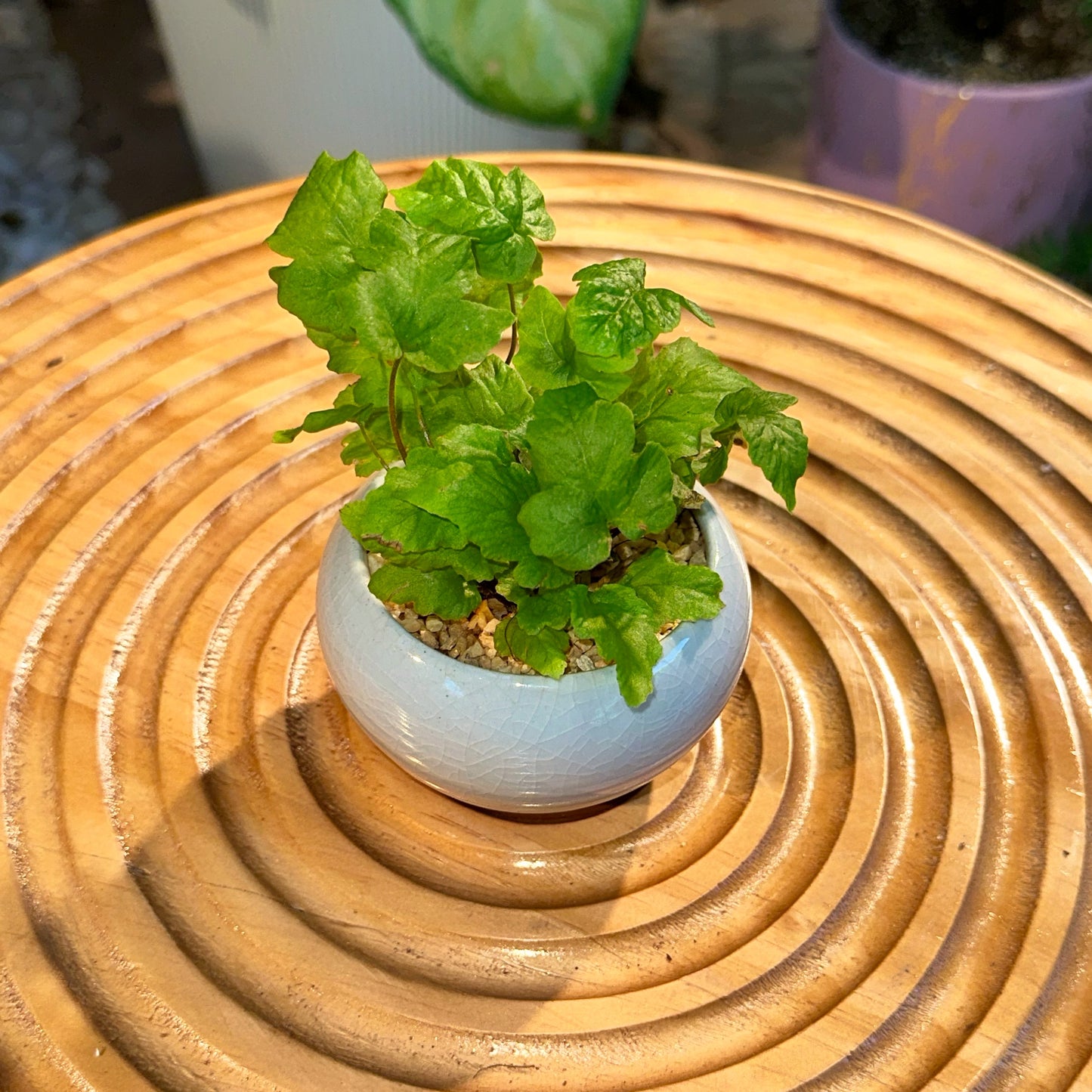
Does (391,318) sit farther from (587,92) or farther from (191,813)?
(587,92)

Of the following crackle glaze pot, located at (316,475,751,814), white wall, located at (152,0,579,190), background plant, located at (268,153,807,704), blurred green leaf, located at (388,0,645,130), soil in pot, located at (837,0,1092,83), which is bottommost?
crackle glaze pot, located at (316,475,751,814)

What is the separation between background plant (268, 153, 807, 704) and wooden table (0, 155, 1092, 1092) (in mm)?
196

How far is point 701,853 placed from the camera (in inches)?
28.9

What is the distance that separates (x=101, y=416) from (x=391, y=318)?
428mm

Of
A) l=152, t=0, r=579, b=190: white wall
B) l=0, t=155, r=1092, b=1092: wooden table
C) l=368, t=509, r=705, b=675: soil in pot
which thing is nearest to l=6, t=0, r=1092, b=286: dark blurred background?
l=152, t=0, r=579, b=190: white wall

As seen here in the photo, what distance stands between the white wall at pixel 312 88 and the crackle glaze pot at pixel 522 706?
989mm

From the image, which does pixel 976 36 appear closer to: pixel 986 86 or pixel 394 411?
pixel 986 86

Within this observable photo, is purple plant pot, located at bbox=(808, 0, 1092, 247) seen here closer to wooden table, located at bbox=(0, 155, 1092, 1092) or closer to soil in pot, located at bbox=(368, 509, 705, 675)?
wooden table, located at bbox=(0, 155, 1092, 1092)

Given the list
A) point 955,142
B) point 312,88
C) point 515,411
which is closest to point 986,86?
point 955,142

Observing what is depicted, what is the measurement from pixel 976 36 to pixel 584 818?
1476 millimetres

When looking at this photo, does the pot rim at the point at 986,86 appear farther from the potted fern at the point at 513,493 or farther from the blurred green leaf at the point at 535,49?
the potted fern at the point at 513,493

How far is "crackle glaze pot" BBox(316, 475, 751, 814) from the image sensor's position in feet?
2.04

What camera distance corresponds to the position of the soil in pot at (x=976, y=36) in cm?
171

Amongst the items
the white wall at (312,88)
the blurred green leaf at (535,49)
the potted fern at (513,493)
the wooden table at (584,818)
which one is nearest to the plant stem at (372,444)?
the potted fern at (513,493)
